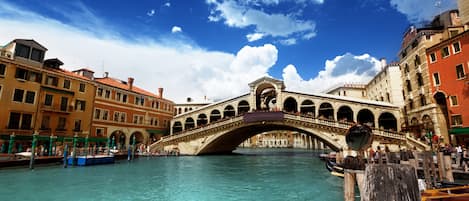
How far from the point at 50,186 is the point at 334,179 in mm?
13942

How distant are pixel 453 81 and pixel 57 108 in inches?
1362

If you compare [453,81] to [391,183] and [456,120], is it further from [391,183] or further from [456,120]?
[391,183]

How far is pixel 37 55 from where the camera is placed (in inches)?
907

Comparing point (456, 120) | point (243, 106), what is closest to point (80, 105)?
point (243, 106)

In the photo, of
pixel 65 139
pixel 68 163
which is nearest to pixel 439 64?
pixel 68 163

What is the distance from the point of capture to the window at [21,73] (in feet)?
68.6

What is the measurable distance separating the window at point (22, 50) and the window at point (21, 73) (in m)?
1.52

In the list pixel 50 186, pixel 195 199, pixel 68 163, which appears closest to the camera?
pixel 195 199

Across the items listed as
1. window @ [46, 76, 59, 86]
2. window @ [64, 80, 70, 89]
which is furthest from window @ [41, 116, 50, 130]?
window @ [64, 80, 70, 89]

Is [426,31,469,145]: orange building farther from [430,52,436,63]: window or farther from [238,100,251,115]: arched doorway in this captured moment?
[238,100,251,115]: arched doorway

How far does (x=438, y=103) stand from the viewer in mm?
20594

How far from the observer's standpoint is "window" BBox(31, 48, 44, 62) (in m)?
22.7

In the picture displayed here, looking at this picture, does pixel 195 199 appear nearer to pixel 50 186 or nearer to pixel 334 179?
pixel 50 186

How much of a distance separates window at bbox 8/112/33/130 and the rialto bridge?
12.9 meters
